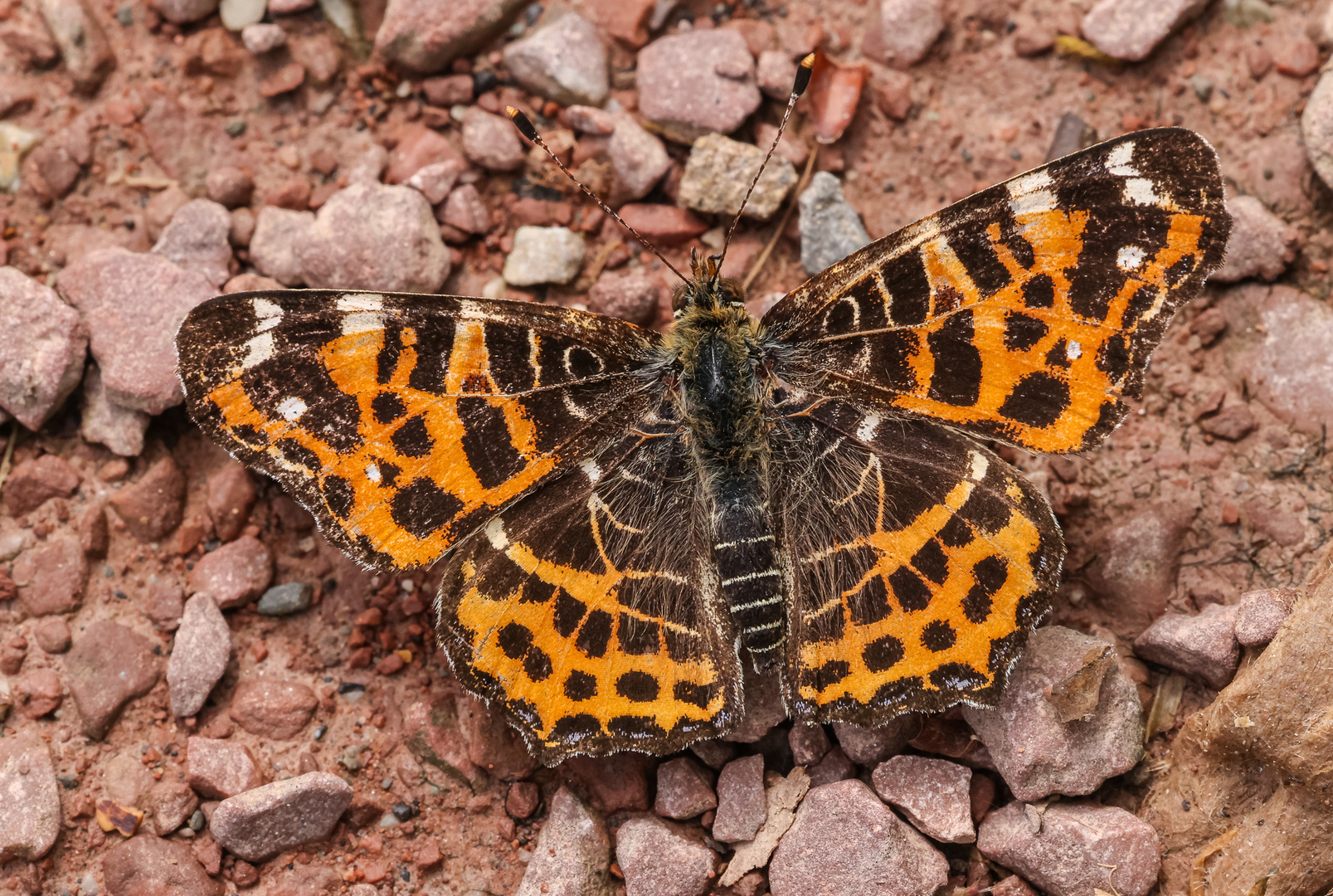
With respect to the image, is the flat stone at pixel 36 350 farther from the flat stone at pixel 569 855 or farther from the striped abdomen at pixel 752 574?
the striped abdomen at pixel 752 574

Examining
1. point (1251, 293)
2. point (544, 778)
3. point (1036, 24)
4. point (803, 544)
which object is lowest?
point (544, 778)

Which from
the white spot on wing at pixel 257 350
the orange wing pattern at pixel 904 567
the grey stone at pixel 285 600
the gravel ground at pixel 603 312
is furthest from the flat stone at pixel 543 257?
the grey stone at pixel 285 600

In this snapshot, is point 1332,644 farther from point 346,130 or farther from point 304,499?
point 346,130

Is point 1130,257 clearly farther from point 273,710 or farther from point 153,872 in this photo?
point 153,872

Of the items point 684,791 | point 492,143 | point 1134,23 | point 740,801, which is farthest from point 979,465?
point 492,143

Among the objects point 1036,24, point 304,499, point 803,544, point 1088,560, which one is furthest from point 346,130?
point 1088,560

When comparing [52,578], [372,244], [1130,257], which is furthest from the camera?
[372,244]
